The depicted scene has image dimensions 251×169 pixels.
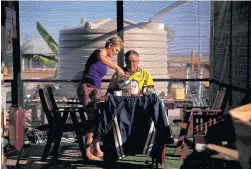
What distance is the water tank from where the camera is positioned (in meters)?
7.68

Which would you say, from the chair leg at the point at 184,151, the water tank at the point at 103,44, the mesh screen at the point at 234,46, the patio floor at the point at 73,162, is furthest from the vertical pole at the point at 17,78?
the mesh screen at the point at 234,46

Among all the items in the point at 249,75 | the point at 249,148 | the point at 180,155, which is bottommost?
the point at 180,155

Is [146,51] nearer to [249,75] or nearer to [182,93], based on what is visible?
[182,93]

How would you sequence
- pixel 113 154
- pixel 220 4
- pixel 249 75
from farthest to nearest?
pixel 220 4, pixel 249 75, pixel 113 154

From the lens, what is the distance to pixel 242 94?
6.01 meters

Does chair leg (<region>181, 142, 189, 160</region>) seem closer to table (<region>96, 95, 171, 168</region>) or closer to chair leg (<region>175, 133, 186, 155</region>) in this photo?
chair leg (<region>175, 133, 186, 155</region>)

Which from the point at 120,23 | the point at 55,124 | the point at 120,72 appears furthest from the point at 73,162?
the point at 120,23

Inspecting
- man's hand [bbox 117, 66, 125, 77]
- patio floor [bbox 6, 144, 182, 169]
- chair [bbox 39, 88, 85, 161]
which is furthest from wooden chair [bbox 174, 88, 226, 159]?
chair [bbox 39, 88, 85, 161]

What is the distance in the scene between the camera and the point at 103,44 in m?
7.75

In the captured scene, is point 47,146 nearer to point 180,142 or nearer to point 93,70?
point 93,70

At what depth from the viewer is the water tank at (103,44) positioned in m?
7.68

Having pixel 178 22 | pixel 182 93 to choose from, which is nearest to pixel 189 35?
pixel 178 22

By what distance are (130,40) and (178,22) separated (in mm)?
724

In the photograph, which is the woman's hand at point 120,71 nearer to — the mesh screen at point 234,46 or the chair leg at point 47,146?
the chair leg at point 47,146
